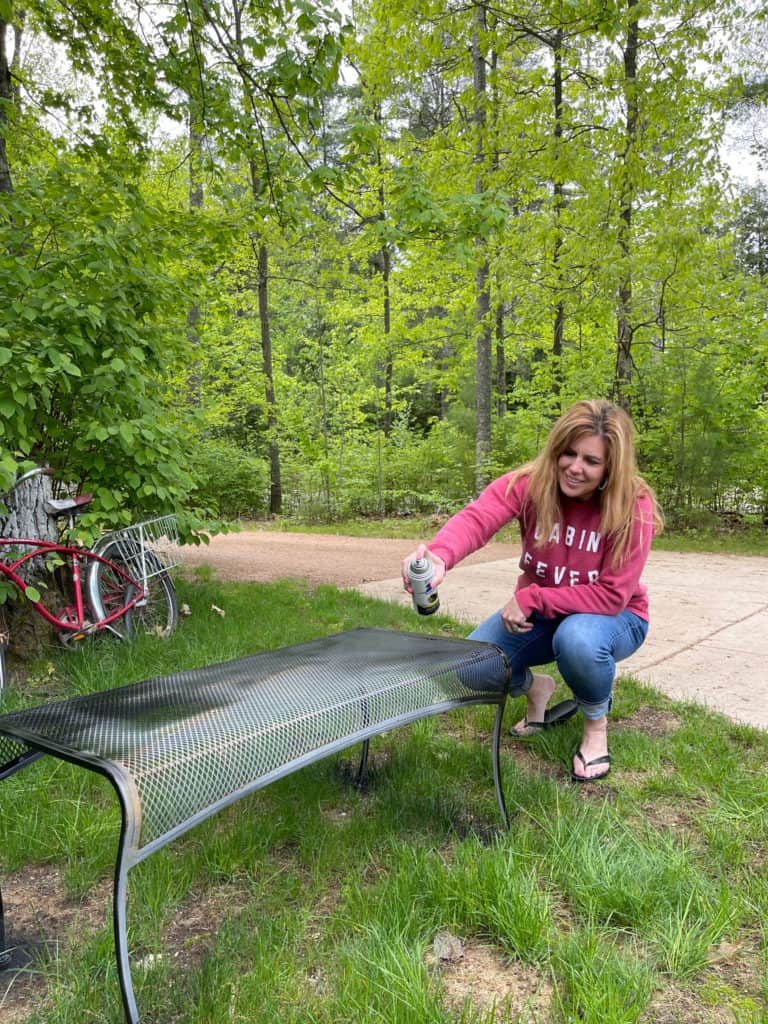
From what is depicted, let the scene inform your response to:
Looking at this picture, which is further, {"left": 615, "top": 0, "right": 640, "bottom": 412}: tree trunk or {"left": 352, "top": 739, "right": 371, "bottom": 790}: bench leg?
{"left": 615, "top": 0, "right": 640, "bottom": 412}: tree trunk

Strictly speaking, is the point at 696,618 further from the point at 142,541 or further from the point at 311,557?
the point at 311,557

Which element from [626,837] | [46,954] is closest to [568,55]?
[626,837]

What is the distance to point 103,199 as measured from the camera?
450 cm

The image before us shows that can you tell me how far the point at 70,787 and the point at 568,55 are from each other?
10460 millimetres

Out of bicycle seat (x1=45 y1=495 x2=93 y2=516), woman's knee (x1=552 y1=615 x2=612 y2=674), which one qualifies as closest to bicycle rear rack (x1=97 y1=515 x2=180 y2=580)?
bicycle seat (x1=45 y1=495 x2=93 y2=516)

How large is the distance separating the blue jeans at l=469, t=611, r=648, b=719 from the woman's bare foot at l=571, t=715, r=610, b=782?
58 millimetres

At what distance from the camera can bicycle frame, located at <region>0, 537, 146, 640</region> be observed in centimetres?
361

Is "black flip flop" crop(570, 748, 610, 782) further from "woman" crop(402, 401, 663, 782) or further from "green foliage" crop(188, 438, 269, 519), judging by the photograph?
"green foliage" crop(188, 438, 269, 519)

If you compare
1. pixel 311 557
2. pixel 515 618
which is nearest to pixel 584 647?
pixel 515 618

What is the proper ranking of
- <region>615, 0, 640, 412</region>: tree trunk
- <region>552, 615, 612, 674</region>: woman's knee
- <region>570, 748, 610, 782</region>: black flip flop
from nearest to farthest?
<region>552, 615, 612, 674</region>: woman's knee < <region>570, 748, 610, 782</region>: black flip flop < <region>615, 0, 640, 412</region>: tree trunk

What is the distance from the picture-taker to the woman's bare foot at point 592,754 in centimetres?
261

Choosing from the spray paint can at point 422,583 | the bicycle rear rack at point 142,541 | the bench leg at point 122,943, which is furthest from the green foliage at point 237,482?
the bench leg at point 122,943

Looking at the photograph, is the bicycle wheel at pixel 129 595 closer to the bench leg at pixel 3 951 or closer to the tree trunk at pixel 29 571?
the tree trunk at pixel 29 571

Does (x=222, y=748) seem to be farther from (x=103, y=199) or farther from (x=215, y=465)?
(x=215, y=465)
